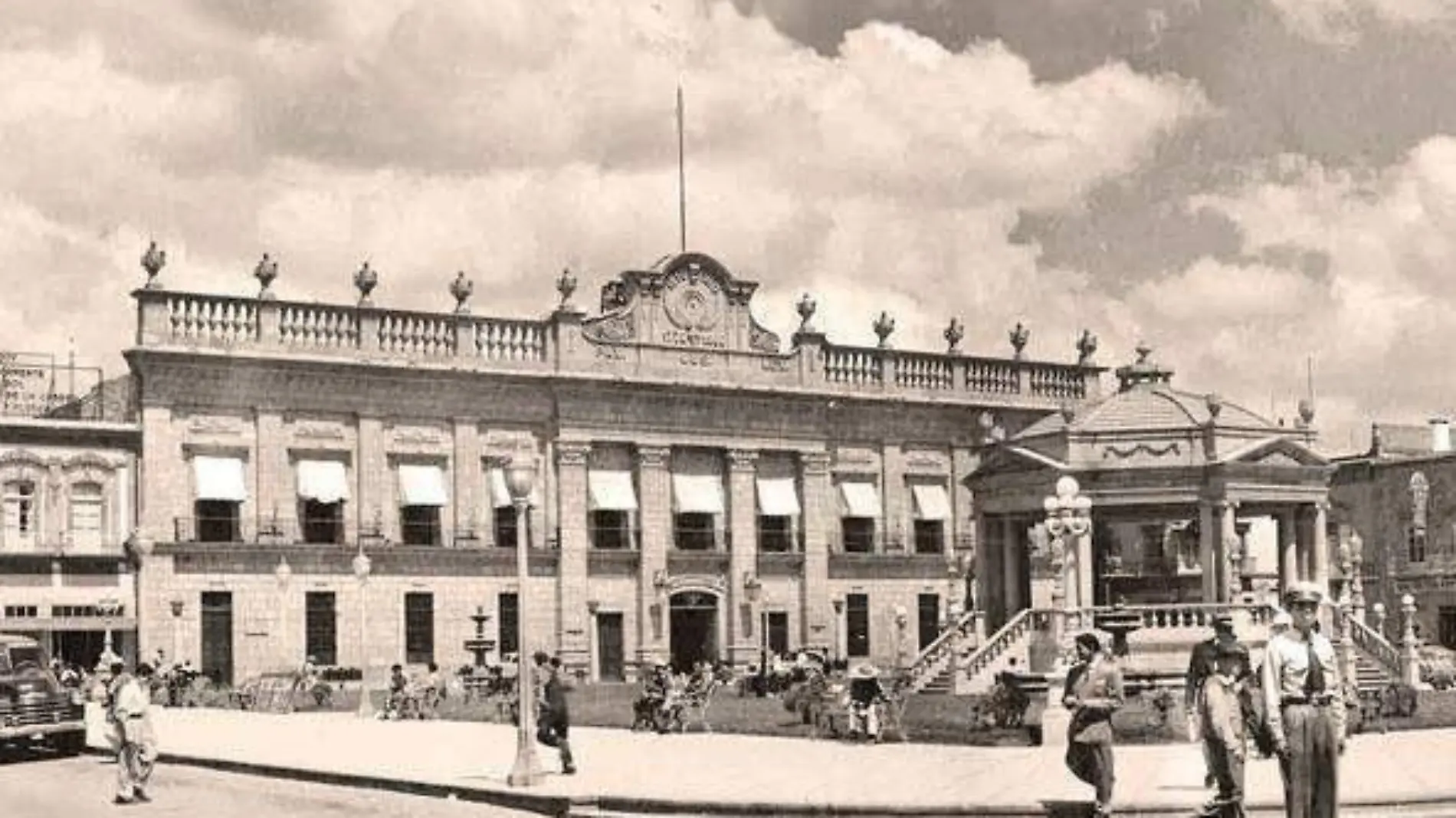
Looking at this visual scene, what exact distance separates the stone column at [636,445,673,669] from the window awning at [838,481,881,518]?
20.1ft

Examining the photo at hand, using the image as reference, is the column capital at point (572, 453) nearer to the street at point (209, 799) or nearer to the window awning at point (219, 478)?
the window awning at point (219, 478)

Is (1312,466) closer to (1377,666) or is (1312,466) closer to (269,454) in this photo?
(1377,666)

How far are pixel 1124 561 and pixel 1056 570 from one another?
2604 centimetres

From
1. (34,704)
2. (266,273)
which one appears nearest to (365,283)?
(266,273)

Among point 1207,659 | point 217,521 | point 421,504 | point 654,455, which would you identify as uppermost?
point 654,455

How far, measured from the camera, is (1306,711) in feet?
44.0

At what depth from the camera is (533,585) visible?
52812 millimetres

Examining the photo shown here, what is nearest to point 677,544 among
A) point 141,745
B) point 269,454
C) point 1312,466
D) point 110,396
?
point 269,454

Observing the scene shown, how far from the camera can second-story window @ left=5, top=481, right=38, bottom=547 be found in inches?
1865

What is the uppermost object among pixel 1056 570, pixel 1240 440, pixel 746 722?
pixel 1240 440

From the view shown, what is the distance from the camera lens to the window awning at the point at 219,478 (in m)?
48.6

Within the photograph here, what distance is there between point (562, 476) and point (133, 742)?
32.8 m

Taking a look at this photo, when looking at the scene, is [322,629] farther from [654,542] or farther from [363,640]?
[654,542]

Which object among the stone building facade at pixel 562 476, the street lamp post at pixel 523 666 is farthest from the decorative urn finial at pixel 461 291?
the street lamp post at pixel 523 666
